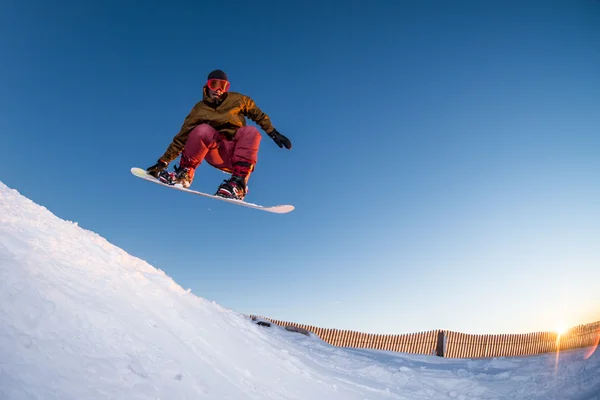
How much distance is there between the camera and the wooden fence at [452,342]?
Result: 34.8 ft

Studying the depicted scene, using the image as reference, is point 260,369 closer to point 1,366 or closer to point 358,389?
point 358,389

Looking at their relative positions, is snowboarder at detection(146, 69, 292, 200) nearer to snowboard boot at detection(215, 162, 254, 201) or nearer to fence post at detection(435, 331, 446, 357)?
snowboard boot at detection(215, 162, 254, 201)

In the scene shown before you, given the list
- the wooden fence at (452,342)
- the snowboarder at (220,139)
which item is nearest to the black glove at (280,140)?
the snowboarder at (220,139)

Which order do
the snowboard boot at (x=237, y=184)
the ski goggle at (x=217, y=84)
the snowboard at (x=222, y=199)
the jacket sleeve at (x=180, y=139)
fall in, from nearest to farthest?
the snowboard boot at (x=237, y=184) → the snowboard at (x=222, y=199) → the ski goggle at (x=217, y=84) → the jacket sleeve at (x=180, y=139)

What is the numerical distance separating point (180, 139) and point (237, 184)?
1.18 meters

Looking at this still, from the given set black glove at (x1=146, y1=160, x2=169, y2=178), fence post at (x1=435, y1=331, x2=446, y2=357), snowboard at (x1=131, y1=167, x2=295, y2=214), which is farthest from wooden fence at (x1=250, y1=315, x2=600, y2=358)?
black glove at (x1=146, y1=160, x2=169, y2=178)

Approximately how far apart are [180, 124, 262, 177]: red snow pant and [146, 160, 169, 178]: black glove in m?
0.32

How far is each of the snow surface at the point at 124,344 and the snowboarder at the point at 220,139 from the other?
5.12ft

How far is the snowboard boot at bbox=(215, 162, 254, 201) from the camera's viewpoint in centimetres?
470

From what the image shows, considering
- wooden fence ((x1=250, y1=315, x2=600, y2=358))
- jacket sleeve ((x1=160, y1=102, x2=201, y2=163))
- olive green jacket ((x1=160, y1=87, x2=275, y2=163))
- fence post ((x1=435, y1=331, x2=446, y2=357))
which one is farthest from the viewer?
wooden fence ((x1=250, y1=315, x2=600, y2=358))

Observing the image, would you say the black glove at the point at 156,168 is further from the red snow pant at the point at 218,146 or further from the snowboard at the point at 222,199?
the red snow pant at the point at 218,146

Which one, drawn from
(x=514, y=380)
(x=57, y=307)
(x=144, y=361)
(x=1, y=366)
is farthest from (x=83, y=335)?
(x=514, y=380)

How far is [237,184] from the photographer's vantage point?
15.7ft

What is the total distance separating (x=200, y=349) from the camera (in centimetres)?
276
